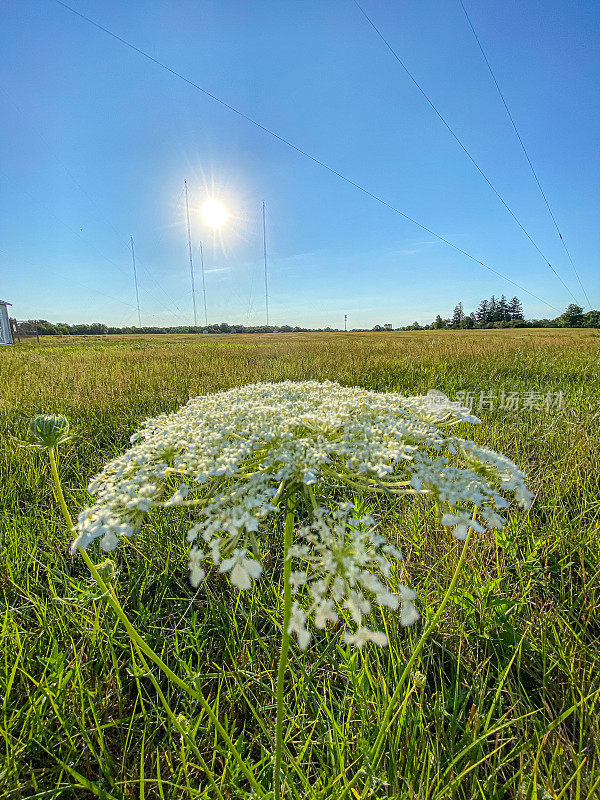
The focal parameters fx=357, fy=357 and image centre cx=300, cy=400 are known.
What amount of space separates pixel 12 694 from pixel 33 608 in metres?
0.43

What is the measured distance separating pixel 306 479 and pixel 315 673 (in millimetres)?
1326

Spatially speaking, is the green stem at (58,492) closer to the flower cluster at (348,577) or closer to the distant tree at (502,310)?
the flower cluster at (348,577)

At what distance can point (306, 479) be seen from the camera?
0.91 metres

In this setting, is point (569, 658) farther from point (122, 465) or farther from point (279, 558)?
point (122, 465)

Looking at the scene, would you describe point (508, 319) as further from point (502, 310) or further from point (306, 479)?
point (306, 479)

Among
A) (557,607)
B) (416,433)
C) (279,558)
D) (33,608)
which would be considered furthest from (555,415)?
(33,608)

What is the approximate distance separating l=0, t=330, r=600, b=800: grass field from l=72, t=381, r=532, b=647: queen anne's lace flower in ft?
0.98

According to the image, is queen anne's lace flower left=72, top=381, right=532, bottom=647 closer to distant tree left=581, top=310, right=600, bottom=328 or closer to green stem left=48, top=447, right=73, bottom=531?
green stem left=48, top=447, right=73, bottom=531

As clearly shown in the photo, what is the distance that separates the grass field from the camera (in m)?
1.25

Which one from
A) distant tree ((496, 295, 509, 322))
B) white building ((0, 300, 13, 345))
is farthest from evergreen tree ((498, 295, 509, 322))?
white building ((0, 300, 13, 345))

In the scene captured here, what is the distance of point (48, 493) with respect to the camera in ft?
9.91

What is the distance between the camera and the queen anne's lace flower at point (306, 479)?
35.0 inches

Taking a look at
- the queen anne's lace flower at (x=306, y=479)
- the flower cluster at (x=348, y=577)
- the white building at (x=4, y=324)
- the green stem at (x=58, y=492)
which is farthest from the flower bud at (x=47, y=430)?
the white building at (x=4, y=324)

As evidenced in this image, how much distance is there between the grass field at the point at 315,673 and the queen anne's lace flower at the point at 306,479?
0.30m
